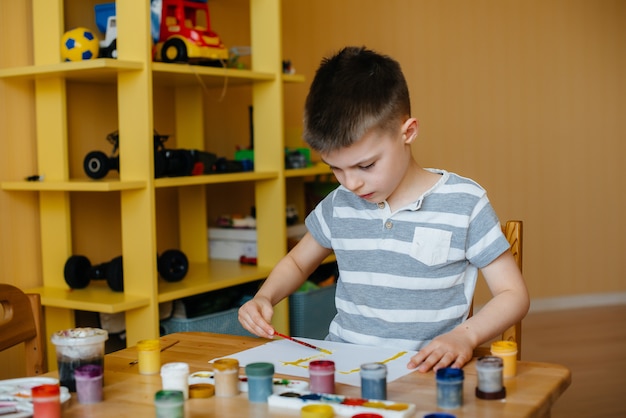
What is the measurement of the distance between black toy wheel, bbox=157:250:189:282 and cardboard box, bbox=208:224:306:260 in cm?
41

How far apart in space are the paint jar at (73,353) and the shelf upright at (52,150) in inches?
54.0

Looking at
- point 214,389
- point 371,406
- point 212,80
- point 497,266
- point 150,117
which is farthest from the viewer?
point 212,80

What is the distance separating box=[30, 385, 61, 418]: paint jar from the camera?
38.1 inches

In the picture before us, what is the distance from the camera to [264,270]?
280 centimetres

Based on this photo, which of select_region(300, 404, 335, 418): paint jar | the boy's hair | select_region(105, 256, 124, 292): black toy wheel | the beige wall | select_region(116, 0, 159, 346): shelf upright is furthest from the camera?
the beige wall

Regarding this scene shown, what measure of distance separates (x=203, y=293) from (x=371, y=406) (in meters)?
1.82

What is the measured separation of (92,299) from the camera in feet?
7.59

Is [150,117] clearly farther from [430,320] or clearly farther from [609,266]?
[609,266]

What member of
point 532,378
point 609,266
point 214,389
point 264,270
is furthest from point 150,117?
point 609,266

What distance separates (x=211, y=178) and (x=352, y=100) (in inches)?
50.1

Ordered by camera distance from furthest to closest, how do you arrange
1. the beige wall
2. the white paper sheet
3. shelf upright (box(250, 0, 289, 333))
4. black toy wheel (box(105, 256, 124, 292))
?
the beige wall, shelf upright (box(250, 0, 289, 333)), black toy wheel (box(105, 256, 124, 292)), the white paper sheet

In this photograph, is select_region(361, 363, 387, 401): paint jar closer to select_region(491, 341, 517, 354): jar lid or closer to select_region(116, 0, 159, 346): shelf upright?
select_region(491, 341, 517, 354): jar lid

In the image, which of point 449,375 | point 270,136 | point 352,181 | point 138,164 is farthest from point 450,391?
point 270,136

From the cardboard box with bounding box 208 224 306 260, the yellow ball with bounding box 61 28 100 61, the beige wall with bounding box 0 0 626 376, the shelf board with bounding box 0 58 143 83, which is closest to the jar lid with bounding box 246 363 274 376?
the shelf board with bounding box 0 58 143 83
